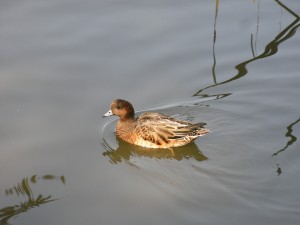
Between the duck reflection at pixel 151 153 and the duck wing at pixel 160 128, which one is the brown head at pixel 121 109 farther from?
the duck reflection at pixel 151 153

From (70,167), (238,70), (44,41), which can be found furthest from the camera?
(44,41)

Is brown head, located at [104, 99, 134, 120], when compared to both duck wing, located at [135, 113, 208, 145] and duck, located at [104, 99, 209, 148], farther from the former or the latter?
duck wing, located at [135, 113, 208, 145]

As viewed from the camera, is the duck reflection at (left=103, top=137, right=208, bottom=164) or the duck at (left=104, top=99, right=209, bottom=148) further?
the duck at (left=104, top=99, right=209, bottom=148)

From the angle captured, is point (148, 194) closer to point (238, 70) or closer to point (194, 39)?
point (238, 70)

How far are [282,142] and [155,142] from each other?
1.89 meters

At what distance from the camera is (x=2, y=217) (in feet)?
23.7

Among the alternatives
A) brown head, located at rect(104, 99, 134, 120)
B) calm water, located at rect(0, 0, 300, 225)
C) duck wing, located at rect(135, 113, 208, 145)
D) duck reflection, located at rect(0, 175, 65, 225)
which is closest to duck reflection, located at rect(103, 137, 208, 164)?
calm water, located at rect(0, 0, 300, 225)

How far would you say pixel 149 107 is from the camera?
9719 mm

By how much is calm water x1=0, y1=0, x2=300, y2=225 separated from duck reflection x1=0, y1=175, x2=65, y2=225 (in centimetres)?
2

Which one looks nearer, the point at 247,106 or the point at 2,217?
the point at 2,217

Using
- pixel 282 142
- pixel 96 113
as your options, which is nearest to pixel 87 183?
pixel 96 113

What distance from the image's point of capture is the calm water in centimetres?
743

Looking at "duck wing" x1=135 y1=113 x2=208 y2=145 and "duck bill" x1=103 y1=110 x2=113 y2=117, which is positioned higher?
"duck bill" x1=103 y1=110 x2=113 y2=117

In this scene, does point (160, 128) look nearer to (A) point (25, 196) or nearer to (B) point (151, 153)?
(B) point (151, 153)
